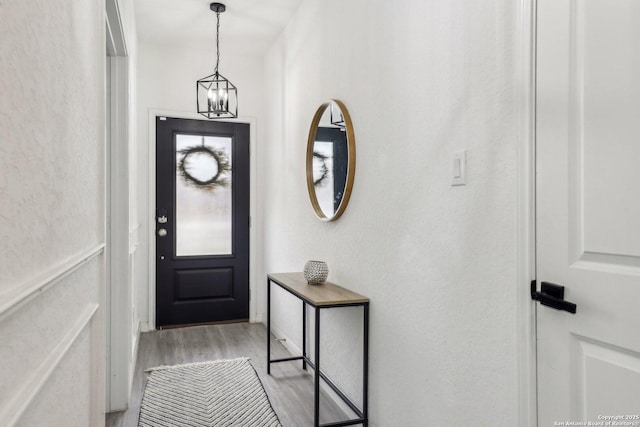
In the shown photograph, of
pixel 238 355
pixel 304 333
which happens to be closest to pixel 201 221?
pixel 238 355

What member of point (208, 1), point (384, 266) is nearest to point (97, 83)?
point (384, 266)

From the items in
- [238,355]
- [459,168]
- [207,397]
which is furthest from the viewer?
[238,355]

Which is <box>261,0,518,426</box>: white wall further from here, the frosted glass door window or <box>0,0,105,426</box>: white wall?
the frosted glass door window

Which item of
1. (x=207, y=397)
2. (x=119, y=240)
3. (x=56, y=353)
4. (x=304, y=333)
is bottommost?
(x=207, y=397)

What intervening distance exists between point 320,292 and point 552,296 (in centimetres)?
133

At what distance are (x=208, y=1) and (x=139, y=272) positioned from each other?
92.9 inches

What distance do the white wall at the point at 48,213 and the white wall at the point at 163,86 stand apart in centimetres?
274

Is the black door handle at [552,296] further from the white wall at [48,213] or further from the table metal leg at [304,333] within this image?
the table metal leg at [304,333]

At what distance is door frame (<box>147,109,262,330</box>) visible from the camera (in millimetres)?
4043

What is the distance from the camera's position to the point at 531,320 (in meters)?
1.28

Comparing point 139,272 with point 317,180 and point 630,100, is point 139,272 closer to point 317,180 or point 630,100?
point 317,180

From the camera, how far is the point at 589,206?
1.14m

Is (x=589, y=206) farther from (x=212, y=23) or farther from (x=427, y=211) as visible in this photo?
(x=212, y=23)

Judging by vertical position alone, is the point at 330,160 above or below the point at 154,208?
above
